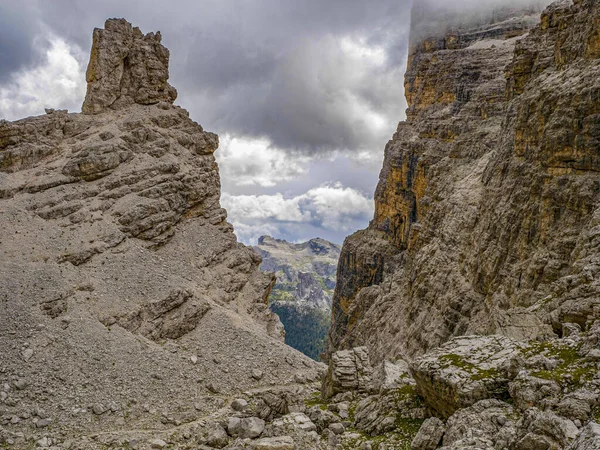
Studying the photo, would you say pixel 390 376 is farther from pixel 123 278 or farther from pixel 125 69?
pixel 125 69

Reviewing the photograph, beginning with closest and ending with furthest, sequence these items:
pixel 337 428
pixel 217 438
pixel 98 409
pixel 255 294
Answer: pixel 337 428 → pixel 217 438 → pixel 98 409 → pixel 255 294

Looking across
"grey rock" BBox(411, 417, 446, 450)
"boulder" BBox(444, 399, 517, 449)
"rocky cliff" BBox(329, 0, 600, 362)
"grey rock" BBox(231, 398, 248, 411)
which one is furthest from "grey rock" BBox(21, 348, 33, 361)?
"rocky cliff" BBox(329, 0, 600, 362)

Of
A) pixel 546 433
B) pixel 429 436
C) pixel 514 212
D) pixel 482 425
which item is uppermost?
pixel 514 212

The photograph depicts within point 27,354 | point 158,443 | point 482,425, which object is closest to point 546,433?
point 482,425

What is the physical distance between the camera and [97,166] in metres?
44.8

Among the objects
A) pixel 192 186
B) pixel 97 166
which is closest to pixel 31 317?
pixel 97 166

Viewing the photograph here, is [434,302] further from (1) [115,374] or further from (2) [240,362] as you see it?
(1) [115,374]

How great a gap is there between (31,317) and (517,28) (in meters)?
121

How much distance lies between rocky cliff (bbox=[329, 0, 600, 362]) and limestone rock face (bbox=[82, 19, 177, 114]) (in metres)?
43.1

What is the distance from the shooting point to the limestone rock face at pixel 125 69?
5216 centimetres

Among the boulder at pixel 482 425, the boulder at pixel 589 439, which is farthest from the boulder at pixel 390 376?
the boulder at pixel 589 439

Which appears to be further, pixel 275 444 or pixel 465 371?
pixel 275 444

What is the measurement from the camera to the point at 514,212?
3316 centimetres

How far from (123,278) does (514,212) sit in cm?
3539
